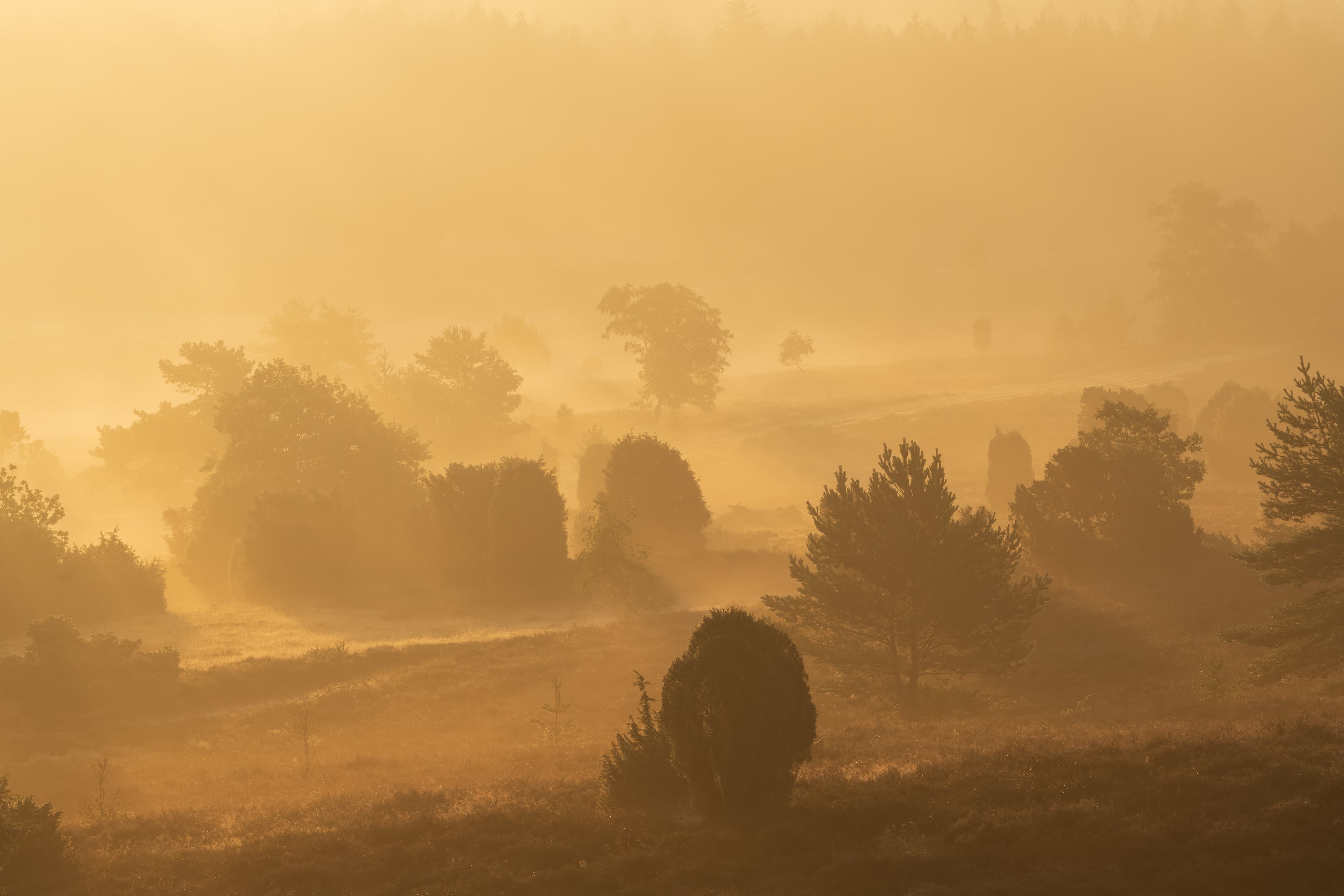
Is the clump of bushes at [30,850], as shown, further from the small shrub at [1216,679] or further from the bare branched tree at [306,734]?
the small shrub at [1216,679]

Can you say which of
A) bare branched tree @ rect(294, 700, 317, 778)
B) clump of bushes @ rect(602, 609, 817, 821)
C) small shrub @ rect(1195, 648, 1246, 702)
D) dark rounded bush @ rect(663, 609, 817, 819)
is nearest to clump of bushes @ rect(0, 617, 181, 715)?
bare branched tree @ rect(294, 700, 317, 778)

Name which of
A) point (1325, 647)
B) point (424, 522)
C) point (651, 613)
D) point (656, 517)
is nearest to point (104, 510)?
point (424, 522)

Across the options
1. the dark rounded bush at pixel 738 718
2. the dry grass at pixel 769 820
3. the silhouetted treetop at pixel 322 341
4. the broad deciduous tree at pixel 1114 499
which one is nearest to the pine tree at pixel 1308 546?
the dry grass at pixel 769 820

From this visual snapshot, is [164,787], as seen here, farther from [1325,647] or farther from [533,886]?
[1325,647]

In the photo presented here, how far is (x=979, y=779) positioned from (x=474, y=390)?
80356 millimetres

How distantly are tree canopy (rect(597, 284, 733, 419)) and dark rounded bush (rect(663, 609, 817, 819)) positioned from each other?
77.2m

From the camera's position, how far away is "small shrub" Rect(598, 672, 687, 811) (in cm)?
2027

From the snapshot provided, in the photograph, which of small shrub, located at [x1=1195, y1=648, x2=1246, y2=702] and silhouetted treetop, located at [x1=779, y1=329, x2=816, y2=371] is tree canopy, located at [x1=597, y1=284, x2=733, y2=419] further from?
small shrub, located at [x1=1195, y1=648, x2=1246, y2=702]

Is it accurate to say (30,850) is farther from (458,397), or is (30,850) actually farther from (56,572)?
(458,397)

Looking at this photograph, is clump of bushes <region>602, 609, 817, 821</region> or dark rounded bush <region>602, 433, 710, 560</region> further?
dark rounded bush <region>602, 433, 710, 560</region>

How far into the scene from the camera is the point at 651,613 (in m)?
45.9

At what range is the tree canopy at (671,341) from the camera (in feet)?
316

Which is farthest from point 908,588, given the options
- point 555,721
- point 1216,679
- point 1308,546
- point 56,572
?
point 56,572

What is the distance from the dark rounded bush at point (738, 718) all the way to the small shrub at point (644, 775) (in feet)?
5.10
